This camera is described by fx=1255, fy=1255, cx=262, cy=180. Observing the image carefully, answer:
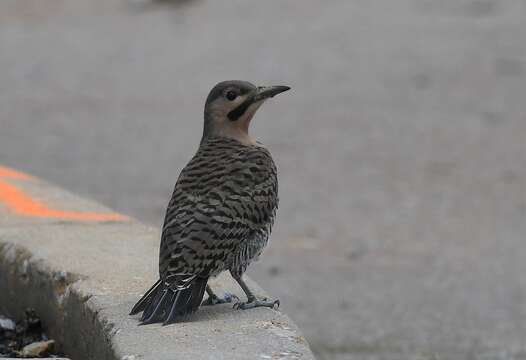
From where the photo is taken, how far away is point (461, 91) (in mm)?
12945

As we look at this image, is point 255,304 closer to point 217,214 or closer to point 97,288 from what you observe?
point 217,214

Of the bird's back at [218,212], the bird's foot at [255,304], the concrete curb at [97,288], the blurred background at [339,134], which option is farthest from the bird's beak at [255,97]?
the blurred background at [339,134]

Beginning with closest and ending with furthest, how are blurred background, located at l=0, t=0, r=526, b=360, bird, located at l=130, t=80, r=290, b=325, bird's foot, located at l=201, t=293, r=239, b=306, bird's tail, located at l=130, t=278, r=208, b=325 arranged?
bird's tail, located at l=130, t=278, r=208, b=325, bird, located at l=130, t=80, r=290, b=325, bird's foot, located at l=201, t=293, r=239, b=306, blurred background, located at l=0, t=0, r=526, b=360

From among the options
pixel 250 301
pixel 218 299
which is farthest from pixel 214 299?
pixel 250 301

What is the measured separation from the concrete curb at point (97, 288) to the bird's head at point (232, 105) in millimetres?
575

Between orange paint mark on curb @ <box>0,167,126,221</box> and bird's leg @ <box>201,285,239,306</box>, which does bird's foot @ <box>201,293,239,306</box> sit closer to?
bird's leg @ <box>201,285,239,306</box>

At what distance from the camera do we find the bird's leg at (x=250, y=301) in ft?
14.4

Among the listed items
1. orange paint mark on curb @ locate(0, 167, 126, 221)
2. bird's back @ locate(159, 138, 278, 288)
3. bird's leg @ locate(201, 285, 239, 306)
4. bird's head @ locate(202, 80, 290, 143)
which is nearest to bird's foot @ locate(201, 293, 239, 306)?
bird's leg @ locate(201, 285, 239, 306)

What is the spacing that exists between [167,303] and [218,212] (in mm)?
406

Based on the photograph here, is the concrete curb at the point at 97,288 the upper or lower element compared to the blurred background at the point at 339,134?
lower

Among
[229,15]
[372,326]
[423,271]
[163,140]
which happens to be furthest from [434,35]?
[372,326]

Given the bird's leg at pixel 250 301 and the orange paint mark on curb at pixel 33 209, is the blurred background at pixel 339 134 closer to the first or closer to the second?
the orange paint mark on curb at pixel 33 209

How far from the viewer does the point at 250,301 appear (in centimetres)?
445

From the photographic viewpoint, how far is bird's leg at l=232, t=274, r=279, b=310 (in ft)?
14.4
